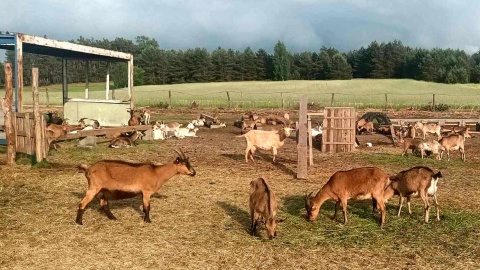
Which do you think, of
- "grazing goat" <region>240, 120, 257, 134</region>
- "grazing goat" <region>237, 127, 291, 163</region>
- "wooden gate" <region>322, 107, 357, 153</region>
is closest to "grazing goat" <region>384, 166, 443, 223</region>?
"grazing goat" <region>237, 127, 291, 163</region>

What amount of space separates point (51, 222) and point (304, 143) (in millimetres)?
6984

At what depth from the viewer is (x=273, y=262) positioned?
Answer: 6.85 metres

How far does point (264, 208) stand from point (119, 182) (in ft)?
8.94

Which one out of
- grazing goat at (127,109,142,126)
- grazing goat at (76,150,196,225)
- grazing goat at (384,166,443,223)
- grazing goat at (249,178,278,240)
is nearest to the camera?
grazing goat at (249,178,278,240)

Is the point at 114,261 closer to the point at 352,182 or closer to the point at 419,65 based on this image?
the point at 352,182

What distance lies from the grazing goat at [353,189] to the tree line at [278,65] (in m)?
89.8

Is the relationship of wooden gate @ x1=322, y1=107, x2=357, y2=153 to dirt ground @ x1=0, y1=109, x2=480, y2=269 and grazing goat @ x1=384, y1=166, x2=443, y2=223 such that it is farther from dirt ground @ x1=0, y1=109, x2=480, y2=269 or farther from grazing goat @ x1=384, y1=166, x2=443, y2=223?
grazing goat @ x1=384, y1=166, x2=443, y2=223

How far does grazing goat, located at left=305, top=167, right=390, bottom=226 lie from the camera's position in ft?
28.6

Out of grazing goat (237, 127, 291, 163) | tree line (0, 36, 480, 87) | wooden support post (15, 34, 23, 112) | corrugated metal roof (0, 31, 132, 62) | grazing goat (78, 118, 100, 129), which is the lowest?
grazing goat (237, 127, 291, 163)

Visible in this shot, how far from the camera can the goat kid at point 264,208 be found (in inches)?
309

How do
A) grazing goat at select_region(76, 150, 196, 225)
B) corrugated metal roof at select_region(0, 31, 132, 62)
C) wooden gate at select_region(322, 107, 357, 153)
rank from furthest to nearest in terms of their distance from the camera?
wooden gate at select_region(322, 107, 357, 153), corrugated metal roof at select_region(0, 31, 132, 62), grazing goat at select_region(76, 150, 196, 225)

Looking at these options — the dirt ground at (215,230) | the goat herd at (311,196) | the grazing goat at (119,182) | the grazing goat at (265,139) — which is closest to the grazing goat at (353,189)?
the goat herd at (311,196)

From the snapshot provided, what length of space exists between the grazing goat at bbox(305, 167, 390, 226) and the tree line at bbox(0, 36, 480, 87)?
3537 inches

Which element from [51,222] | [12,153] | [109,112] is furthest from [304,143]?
[109,112]
